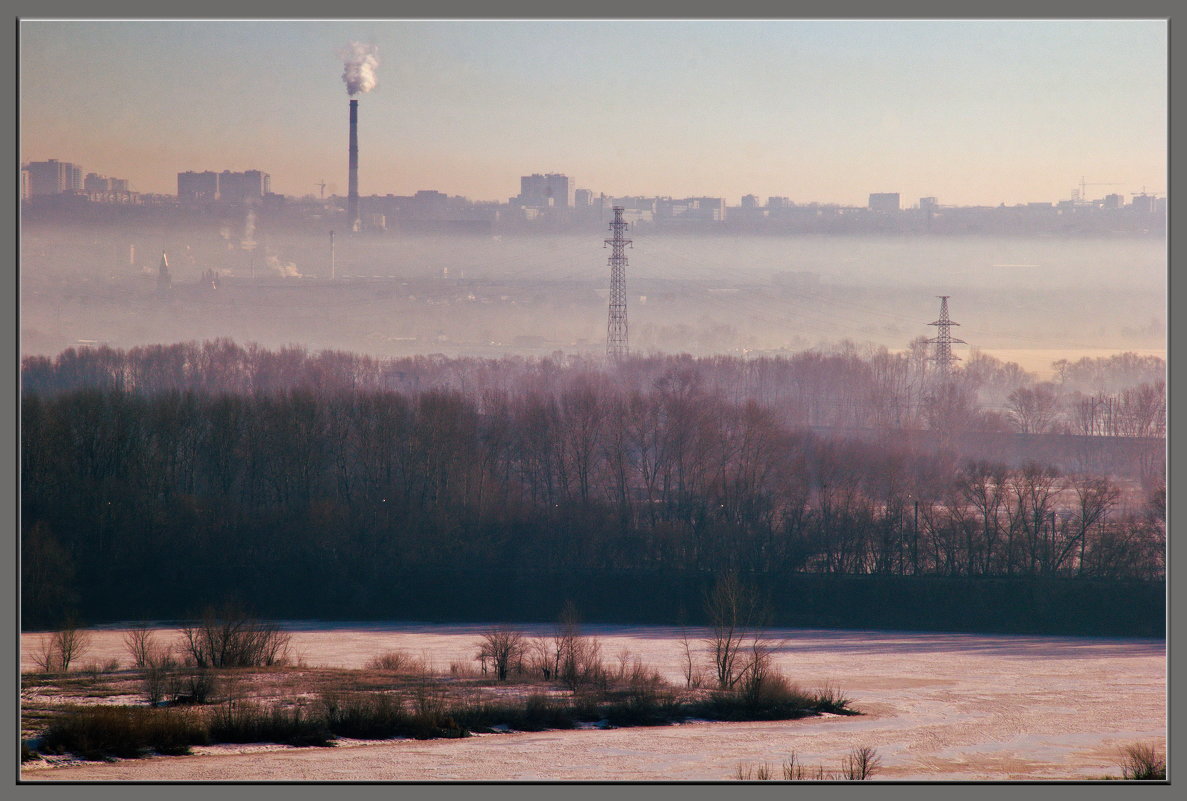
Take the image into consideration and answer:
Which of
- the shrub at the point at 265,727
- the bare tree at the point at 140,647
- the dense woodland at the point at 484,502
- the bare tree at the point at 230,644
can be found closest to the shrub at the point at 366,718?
the shrub at the point at 265,727

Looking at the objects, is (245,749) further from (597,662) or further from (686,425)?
(686,425)

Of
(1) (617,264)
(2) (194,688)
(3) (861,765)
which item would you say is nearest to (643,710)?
(3) (861,765)

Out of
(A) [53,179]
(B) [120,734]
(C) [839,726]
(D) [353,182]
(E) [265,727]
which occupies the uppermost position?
(D) [353,182]

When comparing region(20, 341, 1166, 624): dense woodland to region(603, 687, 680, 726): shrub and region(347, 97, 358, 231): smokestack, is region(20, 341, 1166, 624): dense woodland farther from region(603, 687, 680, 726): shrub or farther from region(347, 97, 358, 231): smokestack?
region(347, 97, 358, 231): smokestack

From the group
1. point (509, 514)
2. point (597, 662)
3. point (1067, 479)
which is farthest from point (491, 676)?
point (1067, 479)

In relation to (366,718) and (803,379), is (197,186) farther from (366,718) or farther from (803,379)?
(803,379)
